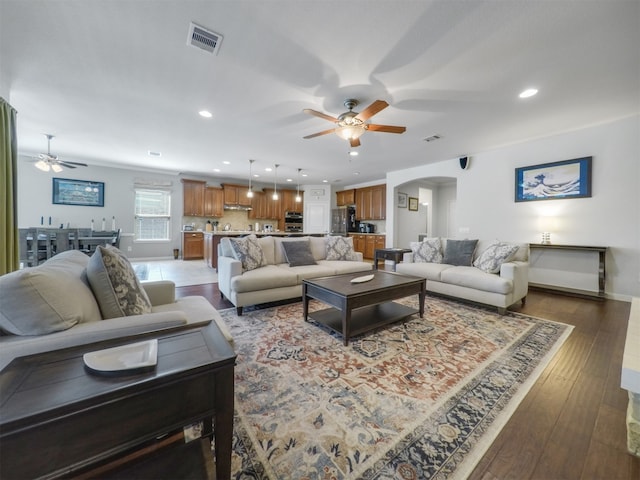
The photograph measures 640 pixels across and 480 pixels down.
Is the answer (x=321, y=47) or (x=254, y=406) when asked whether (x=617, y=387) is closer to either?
(x=254, y=406)

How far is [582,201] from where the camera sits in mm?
3828

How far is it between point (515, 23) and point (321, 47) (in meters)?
1.46

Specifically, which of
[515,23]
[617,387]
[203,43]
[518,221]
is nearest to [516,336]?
[617,387]

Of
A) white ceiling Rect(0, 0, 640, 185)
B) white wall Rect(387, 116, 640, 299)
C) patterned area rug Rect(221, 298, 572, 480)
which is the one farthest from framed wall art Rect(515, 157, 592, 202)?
patterned area rug Rect(221, 298, 572, 480)

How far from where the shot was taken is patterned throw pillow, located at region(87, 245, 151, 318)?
1313mm

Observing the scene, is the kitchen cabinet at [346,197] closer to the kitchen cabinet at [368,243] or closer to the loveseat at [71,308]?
the kitchen cabinet at [368,243]

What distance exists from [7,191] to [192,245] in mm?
4603

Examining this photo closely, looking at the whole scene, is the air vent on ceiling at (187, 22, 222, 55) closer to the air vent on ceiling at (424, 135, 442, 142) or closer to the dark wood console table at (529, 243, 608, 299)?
the air vent on ceiling at (424, 135, 442, 142)

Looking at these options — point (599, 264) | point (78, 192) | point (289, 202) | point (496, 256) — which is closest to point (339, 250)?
point (496, 256)

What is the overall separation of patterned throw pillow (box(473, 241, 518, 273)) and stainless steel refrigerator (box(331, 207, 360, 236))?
5.07 meters

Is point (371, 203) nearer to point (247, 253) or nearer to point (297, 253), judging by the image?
point (297, 253)

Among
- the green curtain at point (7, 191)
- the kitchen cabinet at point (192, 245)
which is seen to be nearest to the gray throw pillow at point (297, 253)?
the green curtain at point (7, 191)

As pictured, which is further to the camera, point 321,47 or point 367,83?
point 367,83

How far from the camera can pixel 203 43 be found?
2.04 meters
